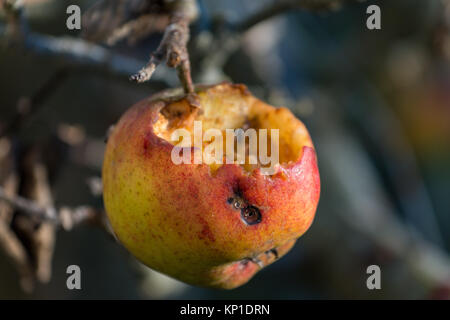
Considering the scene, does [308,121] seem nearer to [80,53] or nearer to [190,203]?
[80,53]

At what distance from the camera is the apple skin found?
0.73 meters

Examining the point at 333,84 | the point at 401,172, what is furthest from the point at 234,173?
the point at 401,172

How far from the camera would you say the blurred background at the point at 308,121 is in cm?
140

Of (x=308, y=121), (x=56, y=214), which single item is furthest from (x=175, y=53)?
(x=308, y=121)

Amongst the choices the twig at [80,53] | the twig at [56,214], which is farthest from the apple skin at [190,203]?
the twig at [80,53]

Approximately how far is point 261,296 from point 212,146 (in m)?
1.48

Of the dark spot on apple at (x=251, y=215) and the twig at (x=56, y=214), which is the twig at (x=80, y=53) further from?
the dark spot on apple at (x=251, y=215)

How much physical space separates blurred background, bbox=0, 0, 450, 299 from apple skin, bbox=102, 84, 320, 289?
1.86 ft

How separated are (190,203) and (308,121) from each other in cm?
141

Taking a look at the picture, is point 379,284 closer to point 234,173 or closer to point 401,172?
point 401,172

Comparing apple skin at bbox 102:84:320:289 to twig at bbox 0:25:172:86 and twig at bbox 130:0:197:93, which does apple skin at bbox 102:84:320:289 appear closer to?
twig at bbox 130:0:197:93

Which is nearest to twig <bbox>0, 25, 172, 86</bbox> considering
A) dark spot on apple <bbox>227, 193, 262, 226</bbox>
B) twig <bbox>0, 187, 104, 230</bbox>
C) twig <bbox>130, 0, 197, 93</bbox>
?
twig <bbox>0, 187, 104, 230</bbox>

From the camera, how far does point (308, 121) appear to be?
2.05 metres

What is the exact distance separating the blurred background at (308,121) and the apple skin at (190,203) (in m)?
0.57
